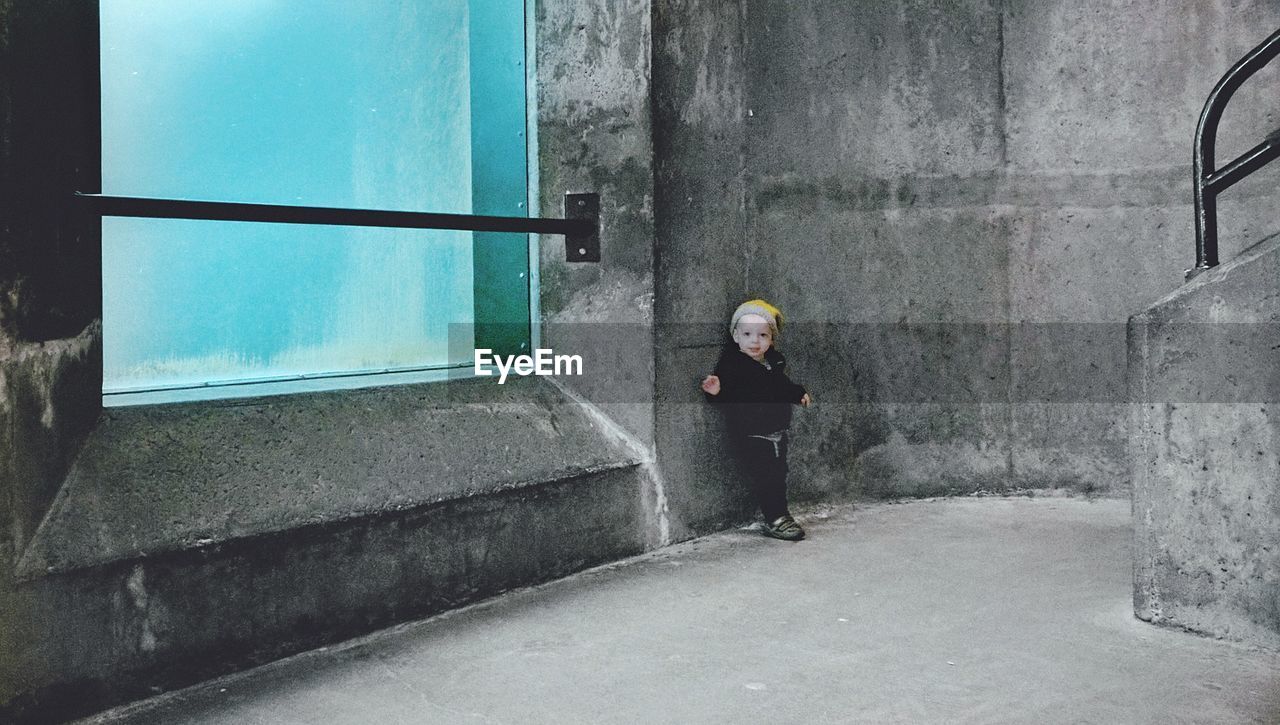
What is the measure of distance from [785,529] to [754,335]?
33.7 inches

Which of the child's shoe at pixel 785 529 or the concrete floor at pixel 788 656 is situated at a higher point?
the child's shoe at pixel 785 529

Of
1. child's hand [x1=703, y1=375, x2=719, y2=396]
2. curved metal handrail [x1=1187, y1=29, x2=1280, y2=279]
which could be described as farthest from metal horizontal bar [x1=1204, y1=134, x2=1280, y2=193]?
child's hand [x1=703, y1=375, x2=719, y2=396]

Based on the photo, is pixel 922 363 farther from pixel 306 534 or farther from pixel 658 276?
pixel 306 534

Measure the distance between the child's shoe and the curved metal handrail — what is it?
1918 mm

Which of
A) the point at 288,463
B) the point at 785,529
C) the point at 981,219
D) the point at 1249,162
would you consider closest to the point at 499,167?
the point at 288,463

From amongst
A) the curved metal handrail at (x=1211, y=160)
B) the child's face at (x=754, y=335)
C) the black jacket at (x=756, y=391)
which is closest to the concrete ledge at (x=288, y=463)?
the black jacket at (x=756, y=391)

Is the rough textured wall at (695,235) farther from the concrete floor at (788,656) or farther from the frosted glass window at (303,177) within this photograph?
the frosted glass window at (303,177)

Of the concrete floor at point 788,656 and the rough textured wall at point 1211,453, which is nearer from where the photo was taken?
the concrete floor at point 788,656

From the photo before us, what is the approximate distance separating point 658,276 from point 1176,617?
229 cm

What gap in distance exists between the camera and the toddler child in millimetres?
4680

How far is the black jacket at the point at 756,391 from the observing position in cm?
468

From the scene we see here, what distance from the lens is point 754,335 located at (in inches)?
184

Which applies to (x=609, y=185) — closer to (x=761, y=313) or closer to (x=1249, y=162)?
(x=761, y=313)

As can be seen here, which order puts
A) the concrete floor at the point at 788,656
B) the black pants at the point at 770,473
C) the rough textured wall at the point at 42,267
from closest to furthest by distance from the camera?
the rough textured wall at the point at 42,267 < the concrete floor at the point at 788,656 < the black pants at the point at 770,473
